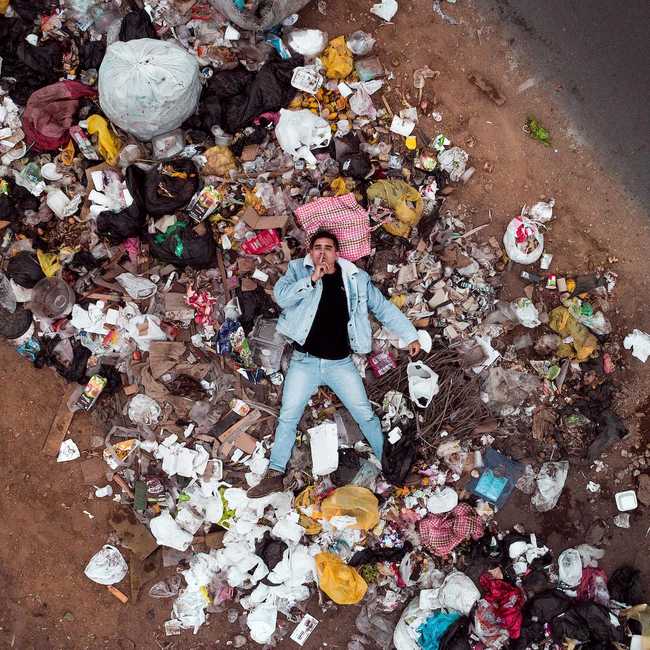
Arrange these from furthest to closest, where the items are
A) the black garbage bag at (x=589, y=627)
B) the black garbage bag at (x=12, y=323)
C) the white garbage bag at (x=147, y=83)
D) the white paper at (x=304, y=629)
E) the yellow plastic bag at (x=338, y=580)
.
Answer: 1. the white paper at (x=304, y=629)
2. the black garbage bag at (x=12, y=323)
3. the yellow plastic bag at (x=338, y=580)
4. the black garbage bag at (x=589, y=627)
5. the white garbage bag at (x=147, y=83)

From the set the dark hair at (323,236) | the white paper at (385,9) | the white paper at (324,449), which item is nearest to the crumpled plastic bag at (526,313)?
the dark hair at (323,236)

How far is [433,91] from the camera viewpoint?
16.8ft

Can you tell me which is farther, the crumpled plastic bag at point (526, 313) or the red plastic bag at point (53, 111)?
the crumpled plastic bag at point (526, 313)

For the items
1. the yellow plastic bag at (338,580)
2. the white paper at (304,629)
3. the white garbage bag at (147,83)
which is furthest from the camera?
the white paper at (304,629)

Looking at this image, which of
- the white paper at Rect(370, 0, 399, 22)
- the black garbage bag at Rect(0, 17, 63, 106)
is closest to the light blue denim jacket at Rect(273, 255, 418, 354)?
the white paper at Rect(370, 0, 399, 22)

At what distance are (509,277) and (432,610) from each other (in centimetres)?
318

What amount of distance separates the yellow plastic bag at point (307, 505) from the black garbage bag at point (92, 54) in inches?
172

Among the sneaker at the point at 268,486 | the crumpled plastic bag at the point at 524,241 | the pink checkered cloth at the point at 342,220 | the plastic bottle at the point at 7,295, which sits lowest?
the sneaker at the point at 268,486

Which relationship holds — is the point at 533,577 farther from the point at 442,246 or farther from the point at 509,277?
the point at 442,246

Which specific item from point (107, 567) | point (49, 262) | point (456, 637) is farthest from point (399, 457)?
point (49, 262)

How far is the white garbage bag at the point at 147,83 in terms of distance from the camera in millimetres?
4527

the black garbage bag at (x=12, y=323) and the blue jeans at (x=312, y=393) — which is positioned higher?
the blue jeans at (x=312, y=393)

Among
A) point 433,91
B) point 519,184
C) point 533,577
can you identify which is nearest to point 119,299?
point 433,91

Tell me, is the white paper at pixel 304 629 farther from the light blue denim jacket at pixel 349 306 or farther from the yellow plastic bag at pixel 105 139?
the yellow plastic bag at pixel 105 139
